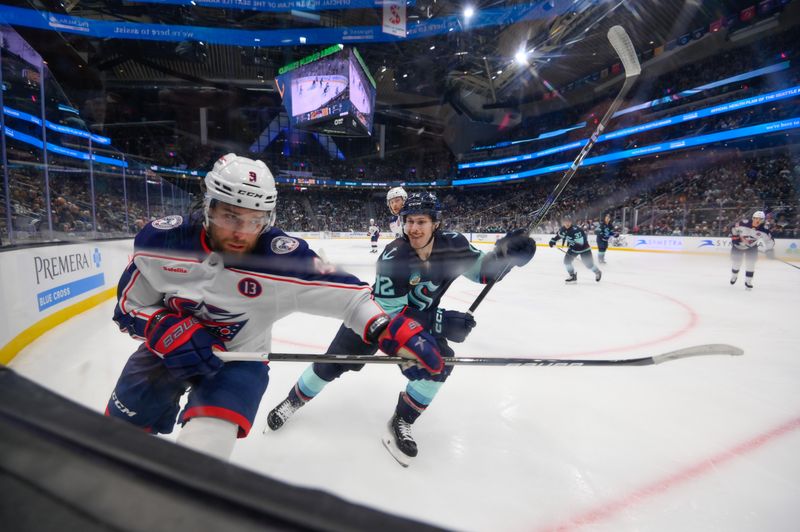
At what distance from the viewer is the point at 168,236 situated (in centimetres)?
134

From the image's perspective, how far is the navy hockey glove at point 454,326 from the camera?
202cm

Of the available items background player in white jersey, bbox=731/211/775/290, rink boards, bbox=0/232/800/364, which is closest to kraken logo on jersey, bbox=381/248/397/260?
rink boards, bbox=0/232/800/364

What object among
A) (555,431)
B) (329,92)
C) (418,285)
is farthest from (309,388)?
(329,92)

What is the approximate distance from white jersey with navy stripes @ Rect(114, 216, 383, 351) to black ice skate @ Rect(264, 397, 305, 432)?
0.66 m

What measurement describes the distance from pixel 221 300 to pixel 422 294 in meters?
1.09

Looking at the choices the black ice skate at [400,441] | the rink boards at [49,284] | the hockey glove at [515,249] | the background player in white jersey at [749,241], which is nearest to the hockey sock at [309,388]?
the black ice skate at [400,441]

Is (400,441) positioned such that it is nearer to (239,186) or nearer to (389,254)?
(389,254)

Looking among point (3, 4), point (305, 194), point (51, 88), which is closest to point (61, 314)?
point (51, 88)

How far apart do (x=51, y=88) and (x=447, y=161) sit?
2935 cm

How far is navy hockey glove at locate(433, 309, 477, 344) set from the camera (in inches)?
79.7

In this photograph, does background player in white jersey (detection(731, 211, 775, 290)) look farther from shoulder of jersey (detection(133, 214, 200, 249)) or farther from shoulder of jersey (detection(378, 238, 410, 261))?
shoulder of jersey (detection(133, 214, 200, 249))

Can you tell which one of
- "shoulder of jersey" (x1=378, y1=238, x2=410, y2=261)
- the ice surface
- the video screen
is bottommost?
the ice surface

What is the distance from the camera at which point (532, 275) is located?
300 inches

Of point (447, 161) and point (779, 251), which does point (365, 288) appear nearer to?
point (779, 251)
